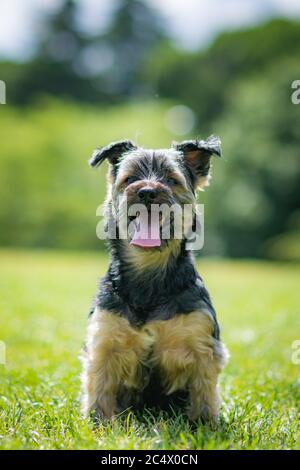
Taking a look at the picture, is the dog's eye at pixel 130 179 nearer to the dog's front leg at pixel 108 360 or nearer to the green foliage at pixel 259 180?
the dog's front leg at pixel 108 360

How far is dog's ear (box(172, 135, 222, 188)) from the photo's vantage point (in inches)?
200

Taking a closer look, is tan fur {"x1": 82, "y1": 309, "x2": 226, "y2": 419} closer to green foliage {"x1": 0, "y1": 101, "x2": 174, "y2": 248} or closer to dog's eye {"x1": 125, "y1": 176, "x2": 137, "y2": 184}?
dog's eye {"x1": 125, "y1": 176, "x2": 137, "y2": 184}

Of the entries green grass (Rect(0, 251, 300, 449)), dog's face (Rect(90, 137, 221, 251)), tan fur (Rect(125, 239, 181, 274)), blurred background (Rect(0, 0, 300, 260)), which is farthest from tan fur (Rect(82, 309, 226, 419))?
blurred background (Rect(0, 0, 300, 260))

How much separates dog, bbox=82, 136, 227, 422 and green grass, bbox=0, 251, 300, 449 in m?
0.24

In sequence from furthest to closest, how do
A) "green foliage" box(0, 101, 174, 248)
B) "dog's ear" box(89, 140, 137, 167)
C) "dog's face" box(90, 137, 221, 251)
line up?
"green foliage" box(0, 101, 174, 248) < "dog's ear" box(89, 140, 137, 167) < "dog's face" box(90, 137, 221, 251)

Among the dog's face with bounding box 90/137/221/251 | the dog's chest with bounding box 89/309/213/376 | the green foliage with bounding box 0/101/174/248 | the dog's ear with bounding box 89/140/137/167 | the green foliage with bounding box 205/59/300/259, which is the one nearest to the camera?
the dog's chest with bounding box 89/309/213/376

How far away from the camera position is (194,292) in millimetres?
4641

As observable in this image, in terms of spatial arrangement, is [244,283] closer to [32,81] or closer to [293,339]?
[293,339]

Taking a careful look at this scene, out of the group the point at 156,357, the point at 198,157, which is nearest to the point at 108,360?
the point at 156,357

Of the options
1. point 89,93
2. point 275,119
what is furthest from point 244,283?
point 89,93

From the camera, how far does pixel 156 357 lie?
4551 millimetres

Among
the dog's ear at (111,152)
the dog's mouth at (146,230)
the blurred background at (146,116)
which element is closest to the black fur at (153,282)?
the dog's ear at (111,152)

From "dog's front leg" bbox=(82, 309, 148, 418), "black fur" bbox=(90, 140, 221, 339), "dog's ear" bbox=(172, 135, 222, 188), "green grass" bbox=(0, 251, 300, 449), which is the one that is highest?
"dog's ear" bbox=(172, 135, 222, 188)

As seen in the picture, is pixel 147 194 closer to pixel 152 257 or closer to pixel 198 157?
pixel 152 257
